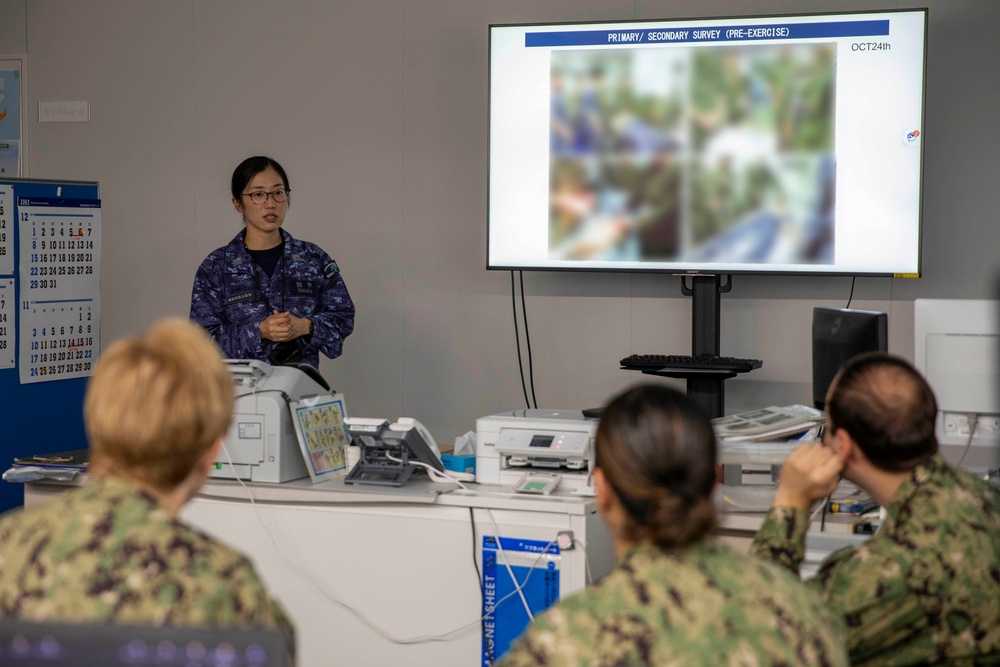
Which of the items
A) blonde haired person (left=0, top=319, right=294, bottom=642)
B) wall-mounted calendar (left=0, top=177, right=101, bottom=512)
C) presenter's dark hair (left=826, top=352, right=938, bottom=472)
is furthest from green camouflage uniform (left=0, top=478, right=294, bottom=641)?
wall-mounted calendar (left=0, top=177, right=101, bottom=512)

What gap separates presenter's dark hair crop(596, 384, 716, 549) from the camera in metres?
1.14

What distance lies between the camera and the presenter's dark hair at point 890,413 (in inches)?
62.0

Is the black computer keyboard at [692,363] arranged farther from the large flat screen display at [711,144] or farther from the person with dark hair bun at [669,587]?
the person with dark hair bun at [669,587]

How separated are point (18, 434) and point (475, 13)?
2.48 m

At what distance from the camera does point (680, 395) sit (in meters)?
1.21

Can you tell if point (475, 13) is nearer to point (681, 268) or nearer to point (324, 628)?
point (681, 268)

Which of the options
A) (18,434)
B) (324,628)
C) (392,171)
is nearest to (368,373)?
(392,171)

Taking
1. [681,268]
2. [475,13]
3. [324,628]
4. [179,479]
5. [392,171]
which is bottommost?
[324,628]

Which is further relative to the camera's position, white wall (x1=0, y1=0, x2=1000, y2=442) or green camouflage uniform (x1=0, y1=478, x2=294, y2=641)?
white wall (x1=0, y1=0, x2=1000, y2=442)

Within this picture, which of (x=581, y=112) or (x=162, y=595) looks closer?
(x=162, y=595)

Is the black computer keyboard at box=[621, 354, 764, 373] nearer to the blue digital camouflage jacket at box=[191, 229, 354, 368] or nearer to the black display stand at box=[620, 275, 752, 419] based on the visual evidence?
the black display stand at box=[620, 275, 752, 419]

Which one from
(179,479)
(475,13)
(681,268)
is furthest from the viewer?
(475,13)

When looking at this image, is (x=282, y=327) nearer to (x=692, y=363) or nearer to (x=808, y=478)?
(x=692, y=363)

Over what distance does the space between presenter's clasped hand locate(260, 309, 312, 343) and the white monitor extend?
A: 6.93 ft
